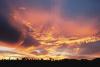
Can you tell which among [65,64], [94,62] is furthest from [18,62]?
[94,62]

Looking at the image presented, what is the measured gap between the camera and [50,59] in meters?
40.6

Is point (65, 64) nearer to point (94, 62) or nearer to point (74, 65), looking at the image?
point (74, 65)

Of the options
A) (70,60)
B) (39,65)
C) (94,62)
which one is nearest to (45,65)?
(39,65)

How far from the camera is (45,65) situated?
40219 mm

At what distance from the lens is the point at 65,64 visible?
40.5 meters

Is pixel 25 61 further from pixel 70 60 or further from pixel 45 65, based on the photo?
pixel 70 60

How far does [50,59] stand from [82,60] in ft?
13.7

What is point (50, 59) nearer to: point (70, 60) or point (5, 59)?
point (70, 60)

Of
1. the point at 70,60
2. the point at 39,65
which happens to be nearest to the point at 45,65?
the point at 39,65

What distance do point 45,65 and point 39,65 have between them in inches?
29.8

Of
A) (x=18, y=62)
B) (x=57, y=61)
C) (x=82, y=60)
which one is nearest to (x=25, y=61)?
(x=18, y=62)

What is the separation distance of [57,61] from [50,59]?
961mm

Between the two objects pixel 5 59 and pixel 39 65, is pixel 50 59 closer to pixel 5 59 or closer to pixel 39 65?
pixel 39 65

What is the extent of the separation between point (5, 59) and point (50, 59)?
576 cm
